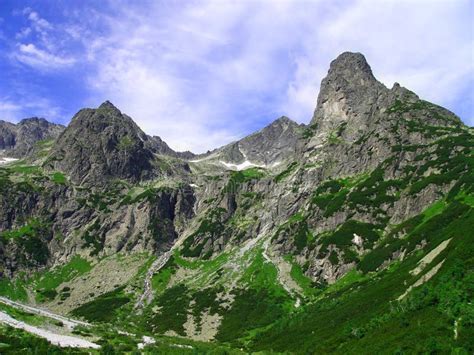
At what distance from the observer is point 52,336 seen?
56.5 metres

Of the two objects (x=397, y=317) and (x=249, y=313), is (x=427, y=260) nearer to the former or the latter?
(x=397, y=317)

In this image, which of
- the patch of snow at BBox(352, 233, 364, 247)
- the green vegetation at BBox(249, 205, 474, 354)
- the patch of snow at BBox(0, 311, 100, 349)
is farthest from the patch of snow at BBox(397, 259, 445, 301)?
the patch of snow at BBox(352, 233, 364, 247)

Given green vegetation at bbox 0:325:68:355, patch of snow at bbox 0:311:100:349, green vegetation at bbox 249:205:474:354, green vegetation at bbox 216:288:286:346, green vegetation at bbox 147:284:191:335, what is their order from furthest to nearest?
green vegetation at bbox 147:284:191:335 < green vegetation at bbox 216:288:286:346 < green vegetation at bbox 249:205:474:354 < patch of snow at bbox 0:311:100:349 < green vegetation at bbox 0:325:68:355

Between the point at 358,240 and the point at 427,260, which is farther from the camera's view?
the point at 358,240

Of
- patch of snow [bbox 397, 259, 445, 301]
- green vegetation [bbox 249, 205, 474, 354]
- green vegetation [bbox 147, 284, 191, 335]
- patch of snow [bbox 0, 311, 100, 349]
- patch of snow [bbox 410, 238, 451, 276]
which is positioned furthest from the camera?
green vegetation [bbox 147, 284, 191, 335]

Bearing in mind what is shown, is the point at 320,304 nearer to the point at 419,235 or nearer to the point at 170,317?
the point at 419,235

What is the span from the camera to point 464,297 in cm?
6675

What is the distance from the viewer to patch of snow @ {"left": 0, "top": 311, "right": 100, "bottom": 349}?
176 ft

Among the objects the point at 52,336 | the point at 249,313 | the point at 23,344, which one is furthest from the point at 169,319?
the point at 23,344

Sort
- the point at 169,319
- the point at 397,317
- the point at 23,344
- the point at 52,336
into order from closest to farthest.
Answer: the point at 23,344 → the point at 52,336 → the point at 397,317 → the point at 169,319

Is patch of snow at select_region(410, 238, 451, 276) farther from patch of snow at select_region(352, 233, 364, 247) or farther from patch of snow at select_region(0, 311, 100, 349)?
patch of snow at select_region(0, 311, 100, 349)

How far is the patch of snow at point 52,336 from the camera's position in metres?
53.6

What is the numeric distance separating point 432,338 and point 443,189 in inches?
5735

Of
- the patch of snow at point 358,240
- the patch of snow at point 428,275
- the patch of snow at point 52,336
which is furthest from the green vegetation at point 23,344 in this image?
the patch of snow at point 358,240
